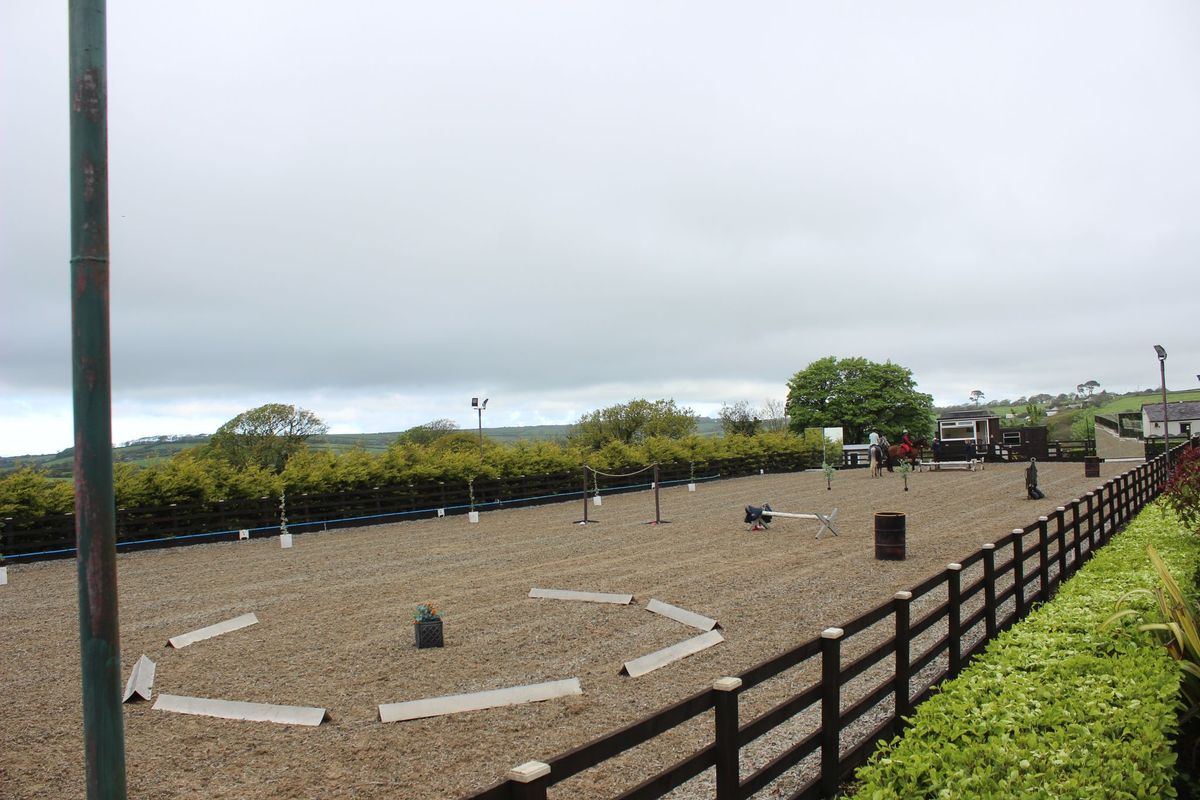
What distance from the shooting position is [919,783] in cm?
325

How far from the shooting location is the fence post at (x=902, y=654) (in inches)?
177

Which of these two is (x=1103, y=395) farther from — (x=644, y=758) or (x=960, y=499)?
(x=644, y=758)

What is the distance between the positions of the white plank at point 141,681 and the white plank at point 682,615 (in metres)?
5.06

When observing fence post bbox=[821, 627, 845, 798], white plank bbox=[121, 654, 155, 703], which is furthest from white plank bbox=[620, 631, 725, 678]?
white plank bbox=[121, 654, 155, 703]

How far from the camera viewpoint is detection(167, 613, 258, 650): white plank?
8.07 m

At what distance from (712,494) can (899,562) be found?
14.8 m

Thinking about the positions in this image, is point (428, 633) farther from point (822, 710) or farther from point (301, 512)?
point (301, 512)

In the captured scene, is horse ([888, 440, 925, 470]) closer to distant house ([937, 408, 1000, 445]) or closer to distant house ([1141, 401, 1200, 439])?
distant house ([937, 408, 1000, 445])

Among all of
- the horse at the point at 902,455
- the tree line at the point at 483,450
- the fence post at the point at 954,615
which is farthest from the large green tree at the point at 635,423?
the fence post at the point at 954,615

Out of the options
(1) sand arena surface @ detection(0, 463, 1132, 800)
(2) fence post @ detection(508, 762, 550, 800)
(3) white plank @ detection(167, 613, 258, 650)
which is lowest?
(1) sand arena surface @ detection(0, 463, 1132, 800)

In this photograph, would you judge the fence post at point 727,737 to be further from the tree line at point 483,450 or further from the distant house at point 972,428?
the distant house at point 972,428

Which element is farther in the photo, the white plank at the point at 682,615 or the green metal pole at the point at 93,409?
the white plank at the point at 682,615

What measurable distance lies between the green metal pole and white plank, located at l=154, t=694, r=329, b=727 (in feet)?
12.2

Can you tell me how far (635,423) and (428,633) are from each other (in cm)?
6252
